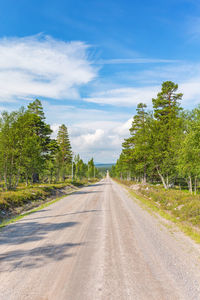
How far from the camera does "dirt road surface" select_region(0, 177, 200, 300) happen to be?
3662 millimetres

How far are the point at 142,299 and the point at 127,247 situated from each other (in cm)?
262

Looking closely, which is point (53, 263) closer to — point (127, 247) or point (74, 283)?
point (74, 283)

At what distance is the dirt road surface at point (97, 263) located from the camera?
12.0 ft

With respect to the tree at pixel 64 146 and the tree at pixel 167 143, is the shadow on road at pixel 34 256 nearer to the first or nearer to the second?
the tree at pixel 167 143

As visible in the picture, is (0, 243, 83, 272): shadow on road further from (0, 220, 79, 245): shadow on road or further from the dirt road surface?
(0, 220, 79, 245): shadow on road

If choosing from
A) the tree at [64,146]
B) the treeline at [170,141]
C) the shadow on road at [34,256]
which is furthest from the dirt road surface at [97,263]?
the tree at [64,146]

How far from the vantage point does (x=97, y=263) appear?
191 inches

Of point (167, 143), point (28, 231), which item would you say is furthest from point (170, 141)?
point (28, 231)

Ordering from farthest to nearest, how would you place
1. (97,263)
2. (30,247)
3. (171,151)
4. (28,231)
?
(171,151)
(28,231)
(30,247)
(97,263)

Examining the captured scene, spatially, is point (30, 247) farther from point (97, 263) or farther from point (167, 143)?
point (167, 143)

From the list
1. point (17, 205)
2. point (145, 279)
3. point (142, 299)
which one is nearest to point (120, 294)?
point (142, 299)

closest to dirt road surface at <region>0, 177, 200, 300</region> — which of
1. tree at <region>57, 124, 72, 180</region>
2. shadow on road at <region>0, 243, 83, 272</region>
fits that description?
shadow on road at <region>0, 243, 83, 272</region>

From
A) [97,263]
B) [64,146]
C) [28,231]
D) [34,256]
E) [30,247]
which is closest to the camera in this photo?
[97,263]

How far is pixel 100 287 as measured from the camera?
3789 mm
